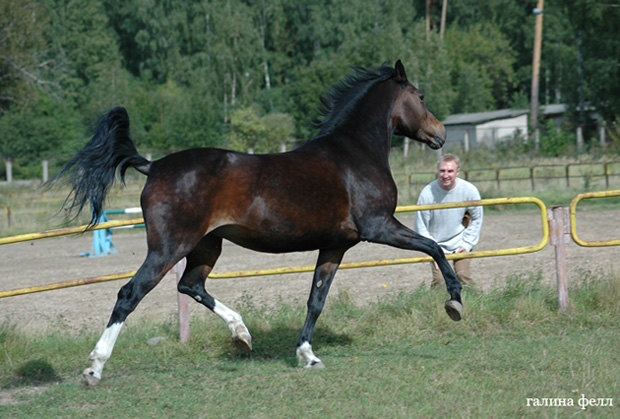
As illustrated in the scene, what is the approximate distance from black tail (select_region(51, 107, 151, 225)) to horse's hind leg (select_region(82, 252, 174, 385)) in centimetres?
64

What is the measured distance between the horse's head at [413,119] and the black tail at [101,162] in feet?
7.24

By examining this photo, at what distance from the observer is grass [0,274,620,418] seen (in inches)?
173

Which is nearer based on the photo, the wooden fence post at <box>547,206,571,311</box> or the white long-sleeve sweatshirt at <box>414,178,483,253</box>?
the wooden fence post at <box>547,206,571,311</box>

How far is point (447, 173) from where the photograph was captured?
7.14 meters

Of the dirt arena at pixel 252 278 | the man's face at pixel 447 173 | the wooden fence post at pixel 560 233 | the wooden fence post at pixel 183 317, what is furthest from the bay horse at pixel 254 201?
the wooden fence post at pixel 560 233

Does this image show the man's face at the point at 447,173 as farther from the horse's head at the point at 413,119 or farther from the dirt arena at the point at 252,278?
the dirt arena at the point at 252,278

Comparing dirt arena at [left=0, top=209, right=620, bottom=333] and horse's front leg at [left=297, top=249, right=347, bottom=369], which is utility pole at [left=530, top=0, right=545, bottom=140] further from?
horse's front leg at [left=297, top=249, right=347, bottom=369]

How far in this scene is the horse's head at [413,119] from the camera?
5.98m

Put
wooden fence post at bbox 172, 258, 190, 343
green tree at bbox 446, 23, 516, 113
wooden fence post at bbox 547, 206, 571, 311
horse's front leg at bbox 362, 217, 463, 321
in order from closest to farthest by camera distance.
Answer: horse's front leg at bbox 362, 217, 463, 321 → wooden fence post at bbox 172, 258, 190, 343 → wooden fence post at bbox 547, 206, 571, 311 → green tree at bbox 446, 23, 516, 113

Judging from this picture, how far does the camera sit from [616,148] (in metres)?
31.1

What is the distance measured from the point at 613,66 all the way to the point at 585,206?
23702 mm

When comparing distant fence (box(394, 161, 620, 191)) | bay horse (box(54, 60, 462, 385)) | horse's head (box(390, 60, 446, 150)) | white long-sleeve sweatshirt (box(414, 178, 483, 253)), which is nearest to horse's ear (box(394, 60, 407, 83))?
horse's head (box(390, 60, 446, 150))

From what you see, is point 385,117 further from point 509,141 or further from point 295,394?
point 509,141

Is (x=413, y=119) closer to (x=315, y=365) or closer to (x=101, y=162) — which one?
(x=315, y=365)
